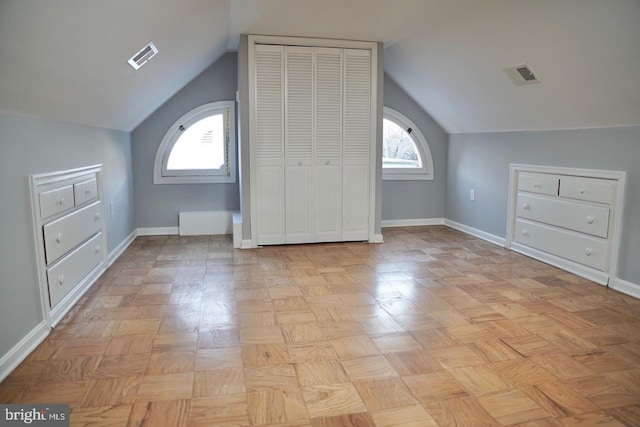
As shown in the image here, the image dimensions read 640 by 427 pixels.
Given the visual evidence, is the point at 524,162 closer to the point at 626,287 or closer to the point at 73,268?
the point at 626,287

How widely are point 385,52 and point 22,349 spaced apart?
4397mm

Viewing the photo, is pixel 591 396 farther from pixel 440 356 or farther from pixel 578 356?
pixel 440 356

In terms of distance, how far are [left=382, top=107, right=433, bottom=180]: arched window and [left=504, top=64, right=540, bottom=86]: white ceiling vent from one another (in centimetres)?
199

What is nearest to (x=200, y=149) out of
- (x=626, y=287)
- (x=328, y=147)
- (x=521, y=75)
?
(x=328, y=147)

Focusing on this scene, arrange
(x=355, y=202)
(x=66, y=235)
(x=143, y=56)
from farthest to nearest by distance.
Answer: (x=355, y=202)
(x=143, y=56)
(x=66, y=235)

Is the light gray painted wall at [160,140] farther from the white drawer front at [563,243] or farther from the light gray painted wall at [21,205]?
the white drawer front at [563,243]

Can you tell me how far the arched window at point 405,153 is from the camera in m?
5.85

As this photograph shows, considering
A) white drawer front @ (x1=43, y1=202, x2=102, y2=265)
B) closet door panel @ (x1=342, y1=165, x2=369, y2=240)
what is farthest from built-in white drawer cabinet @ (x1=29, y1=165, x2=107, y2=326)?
closet door panel @ (x1=342, y1=165, x2=369, y2=240)

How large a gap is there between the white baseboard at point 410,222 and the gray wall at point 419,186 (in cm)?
4

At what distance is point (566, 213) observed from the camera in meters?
3.87

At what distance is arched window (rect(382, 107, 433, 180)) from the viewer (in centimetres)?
585

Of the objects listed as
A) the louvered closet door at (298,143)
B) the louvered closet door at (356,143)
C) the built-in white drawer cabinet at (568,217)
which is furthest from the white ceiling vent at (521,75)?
the louvered closet door at (298,143)

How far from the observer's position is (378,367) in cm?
225

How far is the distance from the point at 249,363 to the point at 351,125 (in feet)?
10.2
